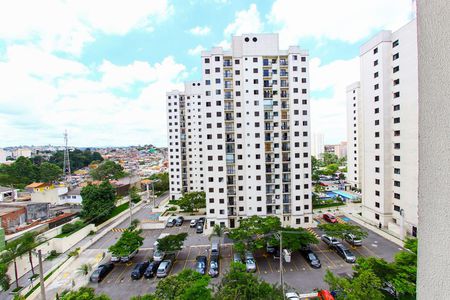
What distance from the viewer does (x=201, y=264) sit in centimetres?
1753

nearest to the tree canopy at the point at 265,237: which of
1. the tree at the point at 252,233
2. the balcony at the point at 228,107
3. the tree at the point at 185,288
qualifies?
the tree at the point at 252,233

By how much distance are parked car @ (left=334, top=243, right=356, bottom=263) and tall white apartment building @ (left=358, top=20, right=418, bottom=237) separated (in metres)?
7.64

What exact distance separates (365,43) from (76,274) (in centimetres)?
4007

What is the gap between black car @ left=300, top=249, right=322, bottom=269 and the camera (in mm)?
17250

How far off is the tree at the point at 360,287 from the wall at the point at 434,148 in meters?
12.1

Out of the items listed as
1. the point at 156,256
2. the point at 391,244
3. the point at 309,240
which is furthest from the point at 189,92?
the point at 391,244

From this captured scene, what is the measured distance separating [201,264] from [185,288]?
22.9 feet

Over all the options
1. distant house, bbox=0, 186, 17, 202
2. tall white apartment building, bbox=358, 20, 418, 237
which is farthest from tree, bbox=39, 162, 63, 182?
tall white apartment building, bbox=358, 20, 418, 237

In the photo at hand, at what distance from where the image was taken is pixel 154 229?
92.6ft

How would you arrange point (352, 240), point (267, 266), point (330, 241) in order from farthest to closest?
point (352, 240) < point (330, 241) < point (267, 266)

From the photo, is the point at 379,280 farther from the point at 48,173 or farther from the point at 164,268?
the point at 48,173

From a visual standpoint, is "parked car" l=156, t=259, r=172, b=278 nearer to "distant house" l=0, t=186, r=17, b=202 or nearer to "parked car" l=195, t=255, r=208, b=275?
"parked car" l=195, t=255, r=208, b=275

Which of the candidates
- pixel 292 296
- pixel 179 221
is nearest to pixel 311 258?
pixel 292 296

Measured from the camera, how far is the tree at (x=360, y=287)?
10.5 metres
